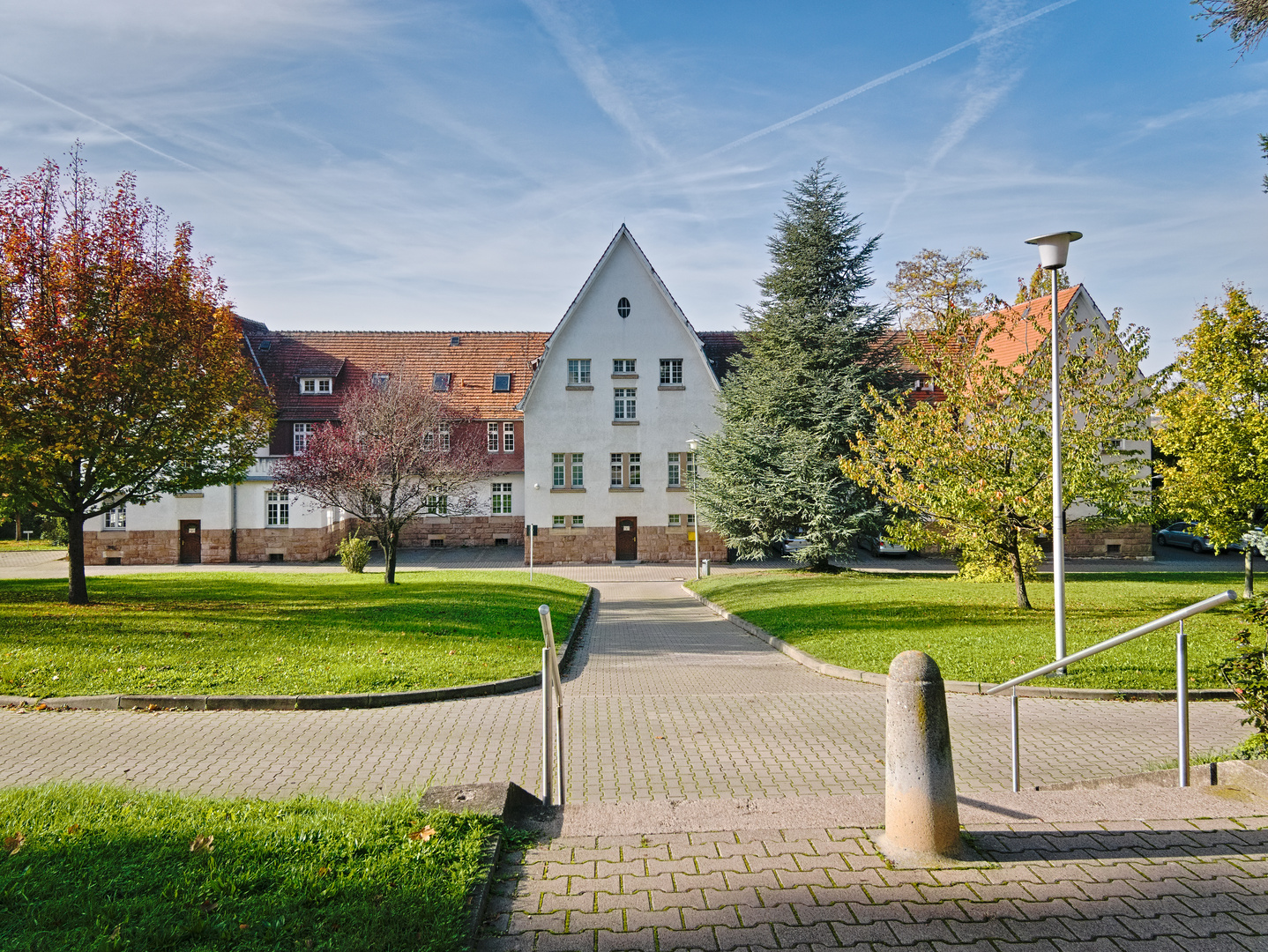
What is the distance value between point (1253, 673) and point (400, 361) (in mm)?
40381

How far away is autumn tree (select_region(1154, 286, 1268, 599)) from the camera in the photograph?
17328 mm

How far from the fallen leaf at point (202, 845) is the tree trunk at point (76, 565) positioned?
14.0m

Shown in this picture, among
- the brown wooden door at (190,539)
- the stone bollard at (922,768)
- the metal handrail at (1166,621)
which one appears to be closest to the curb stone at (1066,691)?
the metal handrail at (1166,621)

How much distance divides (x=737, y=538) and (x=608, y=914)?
27.2m

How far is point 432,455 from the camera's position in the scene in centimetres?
2509

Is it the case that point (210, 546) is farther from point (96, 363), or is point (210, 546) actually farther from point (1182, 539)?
point (1182, 539)

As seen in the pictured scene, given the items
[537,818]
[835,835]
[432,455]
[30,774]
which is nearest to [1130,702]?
[835,835]

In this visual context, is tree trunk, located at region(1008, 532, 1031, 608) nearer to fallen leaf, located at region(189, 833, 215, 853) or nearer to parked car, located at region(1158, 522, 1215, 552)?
fallen leaf, located at region(189, 833, 215, 853)

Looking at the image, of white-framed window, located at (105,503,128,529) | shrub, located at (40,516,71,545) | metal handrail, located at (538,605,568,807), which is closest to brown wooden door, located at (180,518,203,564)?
white-framed window, located at (105,503,128,529)

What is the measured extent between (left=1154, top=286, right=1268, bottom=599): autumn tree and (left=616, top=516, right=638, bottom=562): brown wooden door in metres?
22.2

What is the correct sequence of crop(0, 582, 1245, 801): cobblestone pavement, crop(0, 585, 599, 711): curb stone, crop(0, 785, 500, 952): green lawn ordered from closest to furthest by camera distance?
crop(0, 785, 500, 952): green lawn
crop(0, 582, 1245, 801): cobblestone pavement
crop(0, 585, 599, 711): curb stone

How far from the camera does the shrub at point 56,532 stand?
41.3 meters

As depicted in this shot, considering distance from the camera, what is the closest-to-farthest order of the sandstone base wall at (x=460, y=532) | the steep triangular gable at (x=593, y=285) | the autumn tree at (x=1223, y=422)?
the autumn tree at (x=1223, y=422) → the steep triangular gable at (x=593, y=285) → the sandstone base wall at (x=460, y=532)

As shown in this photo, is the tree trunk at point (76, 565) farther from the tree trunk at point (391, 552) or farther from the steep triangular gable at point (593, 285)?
the steep triangular gable at point (593, 285)
